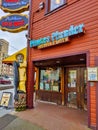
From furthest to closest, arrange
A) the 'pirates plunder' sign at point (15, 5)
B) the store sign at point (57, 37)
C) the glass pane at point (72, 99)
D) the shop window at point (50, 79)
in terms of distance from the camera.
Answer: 1. the shop window at point (50, 79)
2. the 'pirates plunder' sign at point (15, 5)
3. the glass pane at point (72, 99)
4. the store sign at point (57, 37)

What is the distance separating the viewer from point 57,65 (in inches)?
399

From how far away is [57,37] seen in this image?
278 inches

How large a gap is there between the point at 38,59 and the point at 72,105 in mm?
3125

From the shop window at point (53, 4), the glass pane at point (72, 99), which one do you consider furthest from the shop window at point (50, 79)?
the shop window at point (53, 4)

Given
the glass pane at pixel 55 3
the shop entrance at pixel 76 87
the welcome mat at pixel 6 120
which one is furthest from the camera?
the shop entrance at pixel 76 87

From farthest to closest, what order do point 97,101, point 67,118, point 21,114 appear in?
point 21,114 < point 67,118 < point 97,101

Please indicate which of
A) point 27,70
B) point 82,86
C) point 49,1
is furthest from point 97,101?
point 49,1

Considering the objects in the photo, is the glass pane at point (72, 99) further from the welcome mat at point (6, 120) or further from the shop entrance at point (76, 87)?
the welcome mat at point (6, 120)

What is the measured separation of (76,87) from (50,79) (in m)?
2.26

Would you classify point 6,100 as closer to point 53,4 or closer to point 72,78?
point 72,78

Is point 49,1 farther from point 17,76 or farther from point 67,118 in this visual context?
point 67,118

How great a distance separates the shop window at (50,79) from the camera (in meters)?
10.1

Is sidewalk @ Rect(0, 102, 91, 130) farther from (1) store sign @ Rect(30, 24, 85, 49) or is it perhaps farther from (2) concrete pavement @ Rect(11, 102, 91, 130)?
(1) store sign @ Rect(30, 24, 85, 49)

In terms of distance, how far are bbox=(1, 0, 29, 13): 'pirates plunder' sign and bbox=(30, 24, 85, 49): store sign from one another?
7.43ft
